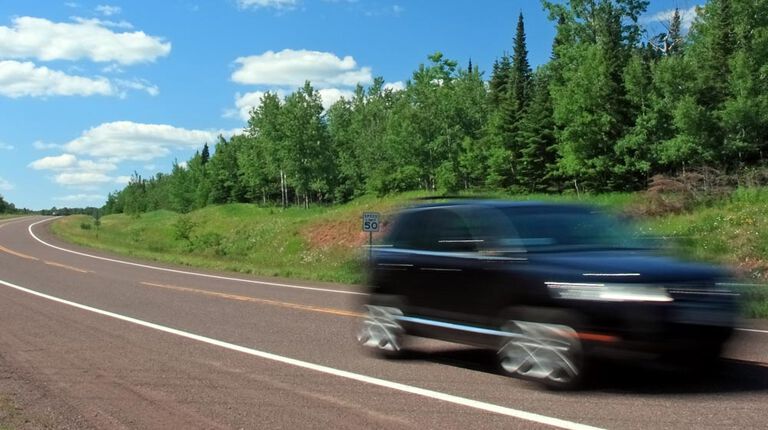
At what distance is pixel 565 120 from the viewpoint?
41.8 metres

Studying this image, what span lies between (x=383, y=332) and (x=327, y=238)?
32.5m

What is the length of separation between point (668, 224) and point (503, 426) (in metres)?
22.3

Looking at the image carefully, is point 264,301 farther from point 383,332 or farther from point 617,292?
point 617,292

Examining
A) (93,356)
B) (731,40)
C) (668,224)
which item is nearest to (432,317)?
(93,356)

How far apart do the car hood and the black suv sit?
0.01 meters

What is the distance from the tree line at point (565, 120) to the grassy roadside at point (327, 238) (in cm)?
415

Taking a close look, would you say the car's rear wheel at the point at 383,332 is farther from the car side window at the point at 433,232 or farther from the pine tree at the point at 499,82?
the pine tree at the point at 499,82

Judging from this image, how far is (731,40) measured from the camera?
129ft

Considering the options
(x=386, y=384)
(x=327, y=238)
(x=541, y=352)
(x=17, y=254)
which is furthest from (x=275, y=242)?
(x=541, y=352)

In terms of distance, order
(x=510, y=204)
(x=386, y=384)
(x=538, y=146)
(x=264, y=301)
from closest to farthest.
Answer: (x=386, y=384) < (x=510, y=204) < (x=264, y=301) < (x=538, y=146)

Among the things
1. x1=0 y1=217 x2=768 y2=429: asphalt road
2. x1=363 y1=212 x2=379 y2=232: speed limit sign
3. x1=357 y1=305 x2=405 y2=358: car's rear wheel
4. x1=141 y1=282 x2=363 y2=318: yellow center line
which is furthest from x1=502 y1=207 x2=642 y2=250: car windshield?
x1=363 y1=212 x2=379 y2=232: speed limit sign

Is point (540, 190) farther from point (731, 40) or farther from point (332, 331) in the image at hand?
point (332, 331)

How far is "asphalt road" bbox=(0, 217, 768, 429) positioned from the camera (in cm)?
573

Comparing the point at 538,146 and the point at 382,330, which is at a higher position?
the point at 538,146
